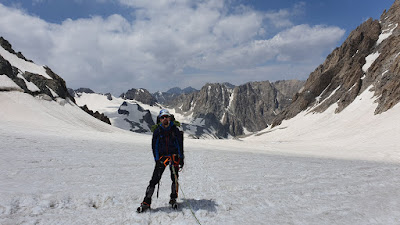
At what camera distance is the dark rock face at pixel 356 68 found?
75125mm

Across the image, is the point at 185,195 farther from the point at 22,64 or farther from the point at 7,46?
the point at 7,46

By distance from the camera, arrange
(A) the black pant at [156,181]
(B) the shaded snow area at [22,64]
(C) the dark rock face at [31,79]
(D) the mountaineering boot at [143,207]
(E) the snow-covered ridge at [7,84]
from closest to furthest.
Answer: (D) the mountaineering boot at [143,207], (A) the black pant at [156,181], (E) the snow-covered ridge at [7,84], (C) the dark rock face at [31,79], (B) the shaded snow area at [22,64]

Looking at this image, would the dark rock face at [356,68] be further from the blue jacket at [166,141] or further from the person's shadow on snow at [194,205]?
the blue jacket at [166,141]

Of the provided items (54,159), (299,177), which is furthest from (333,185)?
(54,159)

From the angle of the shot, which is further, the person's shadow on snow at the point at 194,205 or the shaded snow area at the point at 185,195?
the person's shadow on snow at the point at 194,205

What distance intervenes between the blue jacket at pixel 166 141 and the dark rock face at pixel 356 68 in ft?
250

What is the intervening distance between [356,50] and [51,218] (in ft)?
422

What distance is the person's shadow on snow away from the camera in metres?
6.57

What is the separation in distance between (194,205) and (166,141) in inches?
84.5

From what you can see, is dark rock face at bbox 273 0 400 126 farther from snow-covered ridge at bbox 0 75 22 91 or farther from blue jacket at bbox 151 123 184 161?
snow-covered ridge at bbox 0 75 22 91

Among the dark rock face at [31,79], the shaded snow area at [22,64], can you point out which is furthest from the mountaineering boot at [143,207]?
the shaded snow area at [22,64]

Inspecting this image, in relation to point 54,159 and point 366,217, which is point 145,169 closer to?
point 54,159

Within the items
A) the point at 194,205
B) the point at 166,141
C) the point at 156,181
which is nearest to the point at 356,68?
the point at 194,205

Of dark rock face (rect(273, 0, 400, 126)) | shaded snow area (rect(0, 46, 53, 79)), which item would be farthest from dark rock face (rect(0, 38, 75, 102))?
dark rock face (rect(273, 0, 400, 126))
